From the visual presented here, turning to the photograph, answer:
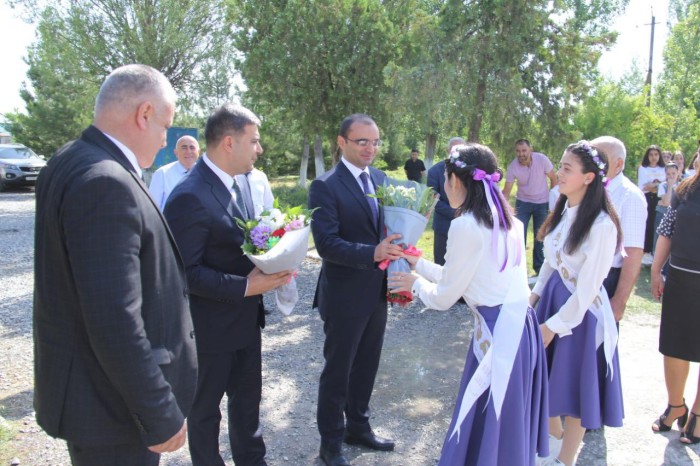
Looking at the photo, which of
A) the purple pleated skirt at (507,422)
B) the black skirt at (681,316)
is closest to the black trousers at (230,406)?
the purple pleated skirt at (507,422)

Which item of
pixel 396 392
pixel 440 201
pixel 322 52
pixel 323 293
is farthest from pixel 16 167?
pixel 323 293

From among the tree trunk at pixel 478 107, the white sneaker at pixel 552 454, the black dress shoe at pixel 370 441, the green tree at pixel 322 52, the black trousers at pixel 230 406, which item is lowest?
the black dress shoe at pixel 370 441

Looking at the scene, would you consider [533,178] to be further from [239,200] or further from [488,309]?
[239,200]

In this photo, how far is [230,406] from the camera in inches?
129

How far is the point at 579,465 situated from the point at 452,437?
4.98 ft

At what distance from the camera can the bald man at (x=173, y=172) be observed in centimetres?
628

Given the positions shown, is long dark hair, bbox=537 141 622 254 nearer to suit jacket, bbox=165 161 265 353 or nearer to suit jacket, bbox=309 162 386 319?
suit jacket, bbox=309 162 386 319

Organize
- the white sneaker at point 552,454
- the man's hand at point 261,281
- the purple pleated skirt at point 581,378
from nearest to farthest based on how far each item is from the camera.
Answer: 1. the man's hand at point 261,281
2. the purple pleated skirt at point 581,378
3. the white sneaker at point 552,454

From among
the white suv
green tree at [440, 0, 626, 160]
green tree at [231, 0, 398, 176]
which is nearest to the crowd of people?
green tree at [440, 0, 626, 160]

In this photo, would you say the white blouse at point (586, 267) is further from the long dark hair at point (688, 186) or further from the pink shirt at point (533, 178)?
the pink shirt at point (533, 178)

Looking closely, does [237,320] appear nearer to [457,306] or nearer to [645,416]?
[645,416]

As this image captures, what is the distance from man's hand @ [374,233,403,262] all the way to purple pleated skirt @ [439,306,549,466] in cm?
64

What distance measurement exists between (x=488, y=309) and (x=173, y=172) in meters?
4.78

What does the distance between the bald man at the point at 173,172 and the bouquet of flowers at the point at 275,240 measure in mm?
3642
